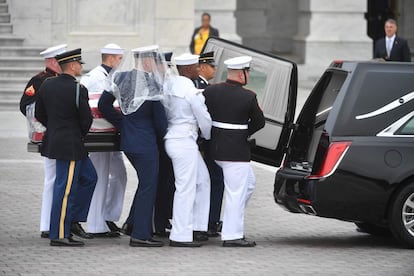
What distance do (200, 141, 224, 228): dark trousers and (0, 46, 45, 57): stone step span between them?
12583 mm

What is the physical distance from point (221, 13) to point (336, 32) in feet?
9.05

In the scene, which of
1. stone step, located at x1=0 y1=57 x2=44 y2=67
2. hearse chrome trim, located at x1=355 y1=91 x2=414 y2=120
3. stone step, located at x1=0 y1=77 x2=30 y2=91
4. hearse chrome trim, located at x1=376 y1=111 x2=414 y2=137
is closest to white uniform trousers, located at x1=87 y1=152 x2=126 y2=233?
hearse chrome trim, located at x1=355 y1=91 x2=414 y2=120

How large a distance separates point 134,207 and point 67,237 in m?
0.70

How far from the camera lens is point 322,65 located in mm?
28406

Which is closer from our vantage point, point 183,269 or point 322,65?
point 183,269

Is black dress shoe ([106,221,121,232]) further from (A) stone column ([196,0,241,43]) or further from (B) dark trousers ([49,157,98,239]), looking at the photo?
(A) stone column ([196,0,241,43])

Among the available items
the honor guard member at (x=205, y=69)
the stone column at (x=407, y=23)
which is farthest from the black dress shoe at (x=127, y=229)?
the stone column at (x=407, y=23)

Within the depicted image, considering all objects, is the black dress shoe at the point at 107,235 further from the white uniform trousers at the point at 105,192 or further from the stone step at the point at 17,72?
the stone step at the point at 17,72

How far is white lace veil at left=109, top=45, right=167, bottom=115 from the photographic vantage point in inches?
408

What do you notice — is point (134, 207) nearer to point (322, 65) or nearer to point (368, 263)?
point (368, 263)

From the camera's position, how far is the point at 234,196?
35.0 feet

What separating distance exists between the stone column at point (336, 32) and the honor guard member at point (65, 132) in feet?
59.9

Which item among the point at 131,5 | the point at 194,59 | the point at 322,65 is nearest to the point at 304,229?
the point at 194,59

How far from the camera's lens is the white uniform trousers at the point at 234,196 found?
1064 cm
